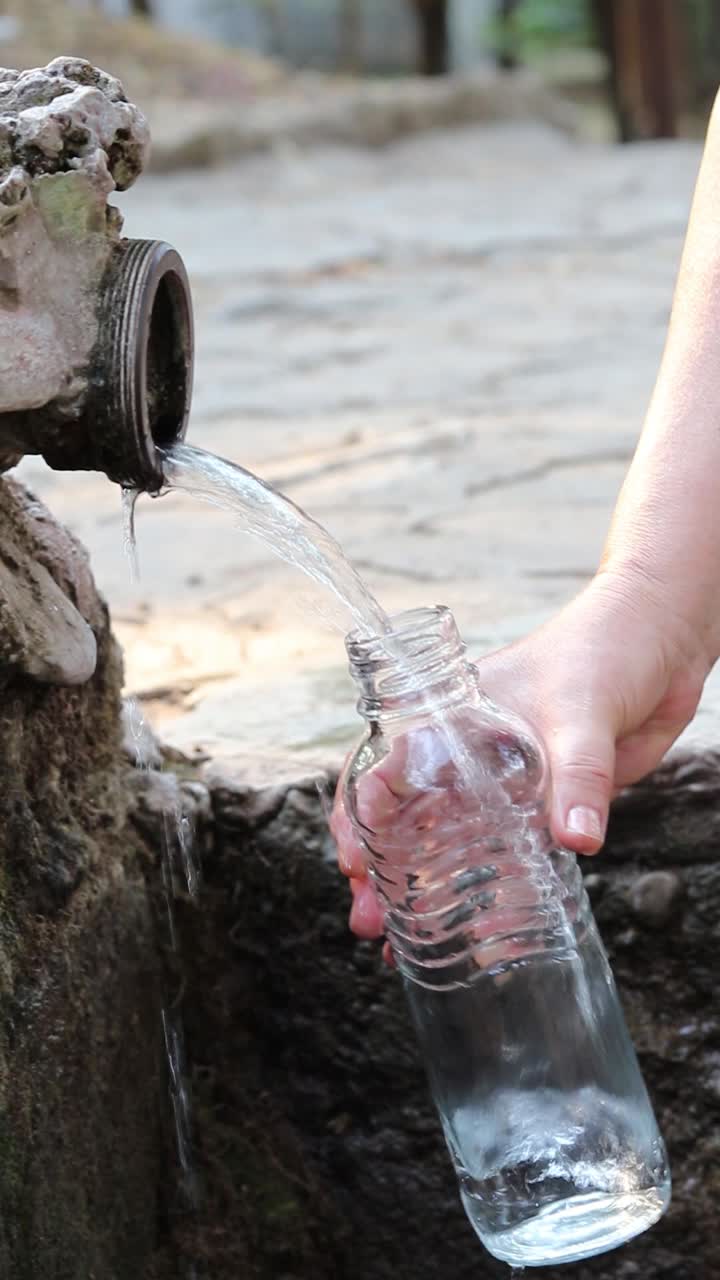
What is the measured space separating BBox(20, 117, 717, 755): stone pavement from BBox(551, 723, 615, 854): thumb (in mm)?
516

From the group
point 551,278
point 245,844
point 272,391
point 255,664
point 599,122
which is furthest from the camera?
point 599,122

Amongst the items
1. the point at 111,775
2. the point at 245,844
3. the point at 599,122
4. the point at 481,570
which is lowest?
the point at 599,122

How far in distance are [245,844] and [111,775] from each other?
7.2 inches

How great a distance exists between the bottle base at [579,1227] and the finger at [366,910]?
0.27 m

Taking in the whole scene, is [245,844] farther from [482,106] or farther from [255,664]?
[482,106]

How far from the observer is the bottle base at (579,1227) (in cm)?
139

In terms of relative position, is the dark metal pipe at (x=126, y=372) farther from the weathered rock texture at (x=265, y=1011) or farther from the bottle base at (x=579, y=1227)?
the bottle base at (x=579, y=1227)

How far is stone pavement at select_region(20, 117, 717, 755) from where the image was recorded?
2.35 m

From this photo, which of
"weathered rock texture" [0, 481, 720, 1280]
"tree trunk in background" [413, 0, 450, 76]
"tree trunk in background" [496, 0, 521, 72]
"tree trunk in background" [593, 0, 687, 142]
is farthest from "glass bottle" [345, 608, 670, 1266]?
"tree trunk in background" [496, 0, 521, 72]

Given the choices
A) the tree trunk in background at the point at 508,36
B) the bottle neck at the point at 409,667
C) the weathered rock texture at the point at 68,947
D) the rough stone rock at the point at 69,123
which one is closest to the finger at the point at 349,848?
the bottle neck at the point at 409,667

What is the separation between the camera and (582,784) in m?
1.32

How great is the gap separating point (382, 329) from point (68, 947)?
431cm

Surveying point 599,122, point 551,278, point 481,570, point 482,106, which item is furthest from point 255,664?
point 599,122

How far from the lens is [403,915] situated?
1.44 m
